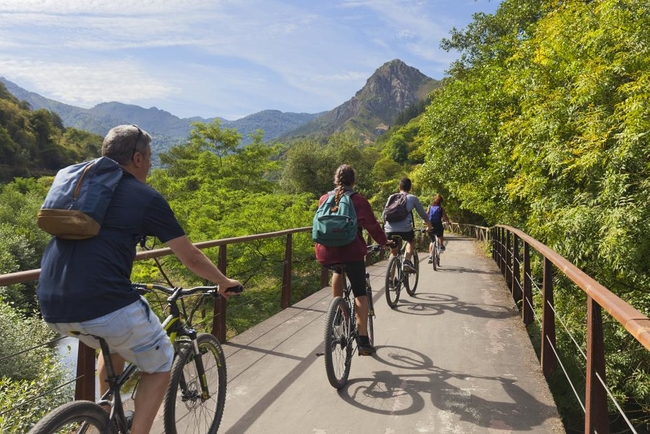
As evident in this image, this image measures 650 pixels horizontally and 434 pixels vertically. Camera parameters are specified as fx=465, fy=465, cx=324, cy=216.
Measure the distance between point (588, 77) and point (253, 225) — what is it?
36.6ft

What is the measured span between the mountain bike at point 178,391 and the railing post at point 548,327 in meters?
2.87

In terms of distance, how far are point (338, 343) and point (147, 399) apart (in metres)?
1.92

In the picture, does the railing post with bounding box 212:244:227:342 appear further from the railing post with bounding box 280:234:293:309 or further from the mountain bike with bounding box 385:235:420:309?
the mountain bike with bounding box 385:235:420:309

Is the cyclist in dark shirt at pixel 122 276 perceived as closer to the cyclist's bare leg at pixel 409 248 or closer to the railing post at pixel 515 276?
the cyclist's bare leg at pixel 409 248

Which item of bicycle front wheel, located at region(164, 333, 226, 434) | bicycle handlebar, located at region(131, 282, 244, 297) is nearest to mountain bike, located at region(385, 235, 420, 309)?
bicycle front wheel, located at region(164, 333, 226, 434)

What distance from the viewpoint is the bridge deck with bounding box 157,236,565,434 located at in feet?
10.9

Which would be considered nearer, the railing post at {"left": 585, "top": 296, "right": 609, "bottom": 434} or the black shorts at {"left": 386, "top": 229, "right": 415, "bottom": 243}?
the railing post at {"left": 585, "top": 296, "right": 609, "bottom": 434}

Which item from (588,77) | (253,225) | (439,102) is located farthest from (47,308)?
(439,102)

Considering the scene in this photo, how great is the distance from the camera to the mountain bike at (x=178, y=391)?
1986 mm

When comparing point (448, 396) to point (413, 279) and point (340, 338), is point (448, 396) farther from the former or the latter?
point (413, 279)

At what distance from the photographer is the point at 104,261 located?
6.43 feet

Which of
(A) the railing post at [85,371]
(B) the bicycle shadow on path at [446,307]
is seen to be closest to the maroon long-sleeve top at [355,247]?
(A) the railing post at [85,371]

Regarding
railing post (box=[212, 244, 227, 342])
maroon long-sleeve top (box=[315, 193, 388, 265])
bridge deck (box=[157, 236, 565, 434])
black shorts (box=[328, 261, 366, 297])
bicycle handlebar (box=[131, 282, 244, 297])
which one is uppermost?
maroon long-sleeve top (box=[315, 193, 388, 265])

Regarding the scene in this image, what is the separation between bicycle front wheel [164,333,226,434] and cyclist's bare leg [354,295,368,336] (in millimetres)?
1423
